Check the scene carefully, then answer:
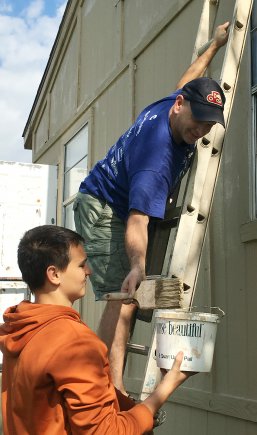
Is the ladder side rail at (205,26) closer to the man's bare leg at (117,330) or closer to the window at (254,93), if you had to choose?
the window at (254,93)

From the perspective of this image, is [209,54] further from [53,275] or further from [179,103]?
[53,275]

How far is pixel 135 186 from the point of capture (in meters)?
2.46

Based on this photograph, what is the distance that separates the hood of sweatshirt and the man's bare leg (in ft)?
2.49

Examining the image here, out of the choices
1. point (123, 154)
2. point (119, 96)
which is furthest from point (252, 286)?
point (119, 96)

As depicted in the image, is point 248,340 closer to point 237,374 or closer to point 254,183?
point 237,374

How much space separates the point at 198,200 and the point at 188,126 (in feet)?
1.09

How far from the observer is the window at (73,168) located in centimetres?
717

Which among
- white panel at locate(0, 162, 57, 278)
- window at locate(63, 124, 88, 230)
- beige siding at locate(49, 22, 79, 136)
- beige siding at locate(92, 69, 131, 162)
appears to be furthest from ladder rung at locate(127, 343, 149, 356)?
beige siding at locate(49, 22, 79, 136)

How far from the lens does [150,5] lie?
18.2 ft

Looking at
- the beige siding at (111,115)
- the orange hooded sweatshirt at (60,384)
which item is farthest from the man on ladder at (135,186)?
the beige siding at (111,115)

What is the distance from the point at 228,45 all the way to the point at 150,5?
9.82 feet

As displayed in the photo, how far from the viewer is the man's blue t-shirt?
2.45 metres

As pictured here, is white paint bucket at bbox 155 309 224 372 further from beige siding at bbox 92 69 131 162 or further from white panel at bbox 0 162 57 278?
white panel at bbox 0 162 57 278

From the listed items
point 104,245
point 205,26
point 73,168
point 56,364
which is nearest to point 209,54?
point 205,26
